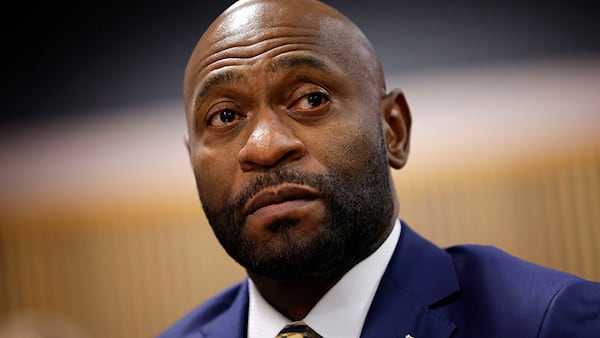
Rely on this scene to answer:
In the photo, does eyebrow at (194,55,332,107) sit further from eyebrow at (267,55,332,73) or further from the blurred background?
the blurred background

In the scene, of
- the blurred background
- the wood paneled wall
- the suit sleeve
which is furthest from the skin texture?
the wood paneled wall

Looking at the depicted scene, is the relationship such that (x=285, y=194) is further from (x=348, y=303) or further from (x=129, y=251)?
(x=129, y=251)

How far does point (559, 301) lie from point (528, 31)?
2.18 meters

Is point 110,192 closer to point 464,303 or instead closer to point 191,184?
point 191,184

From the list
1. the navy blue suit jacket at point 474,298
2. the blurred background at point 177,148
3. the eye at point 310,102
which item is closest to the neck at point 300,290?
the navy blue suit jacket at point 474,298

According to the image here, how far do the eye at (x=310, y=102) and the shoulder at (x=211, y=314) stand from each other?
0.62m

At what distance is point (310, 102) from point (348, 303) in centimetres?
49

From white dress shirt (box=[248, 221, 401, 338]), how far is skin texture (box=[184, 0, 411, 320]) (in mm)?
25

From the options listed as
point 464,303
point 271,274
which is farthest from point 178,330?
point 464,303

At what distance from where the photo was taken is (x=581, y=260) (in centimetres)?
339

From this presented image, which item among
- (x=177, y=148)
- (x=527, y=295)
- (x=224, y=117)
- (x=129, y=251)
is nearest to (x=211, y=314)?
(x=224, y=117)

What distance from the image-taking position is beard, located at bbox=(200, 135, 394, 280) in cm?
151

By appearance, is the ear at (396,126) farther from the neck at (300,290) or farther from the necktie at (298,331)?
the necktie at (298,331)

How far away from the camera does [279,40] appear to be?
5.28 ft
